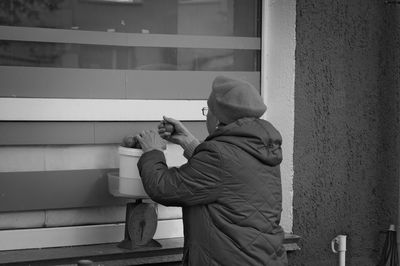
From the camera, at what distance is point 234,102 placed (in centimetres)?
335

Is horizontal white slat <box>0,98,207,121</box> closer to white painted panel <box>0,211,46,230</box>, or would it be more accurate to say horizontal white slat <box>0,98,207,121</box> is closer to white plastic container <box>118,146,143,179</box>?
white plastic container <box>118,146,143,179</box>

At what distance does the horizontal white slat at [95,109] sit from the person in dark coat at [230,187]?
1.04 m

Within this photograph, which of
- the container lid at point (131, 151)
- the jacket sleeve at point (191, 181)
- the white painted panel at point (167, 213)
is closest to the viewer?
the jacket sleeve at point (191, 181)

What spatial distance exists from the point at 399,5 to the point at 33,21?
2.58 m

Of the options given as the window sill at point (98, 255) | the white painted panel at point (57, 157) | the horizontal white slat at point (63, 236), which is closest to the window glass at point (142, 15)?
the white painted panel at point (57, 157)

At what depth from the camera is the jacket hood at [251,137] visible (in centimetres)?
331

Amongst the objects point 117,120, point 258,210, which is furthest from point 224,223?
point 117,120

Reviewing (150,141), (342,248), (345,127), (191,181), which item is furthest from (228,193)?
(345,127)

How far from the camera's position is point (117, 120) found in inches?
174

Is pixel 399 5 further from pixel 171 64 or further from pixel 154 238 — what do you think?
pixel 154 238

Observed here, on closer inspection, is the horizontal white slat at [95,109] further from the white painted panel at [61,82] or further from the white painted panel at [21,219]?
the white painted panel at [21,219]

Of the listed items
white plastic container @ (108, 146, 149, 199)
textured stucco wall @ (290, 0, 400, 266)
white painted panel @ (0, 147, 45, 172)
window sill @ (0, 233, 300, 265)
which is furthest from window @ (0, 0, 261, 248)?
textured stucco wall @ (290, 0, 400, 266)

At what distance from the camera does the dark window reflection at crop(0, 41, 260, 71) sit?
166 inches

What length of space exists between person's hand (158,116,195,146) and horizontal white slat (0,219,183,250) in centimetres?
92
